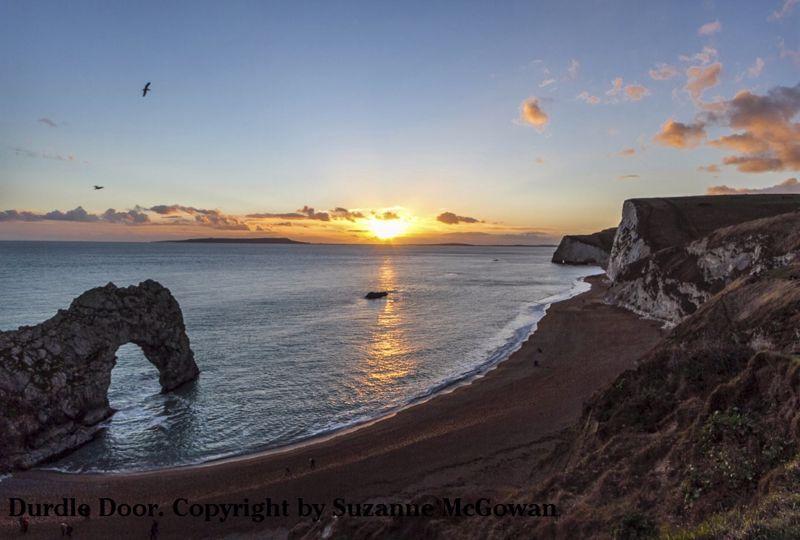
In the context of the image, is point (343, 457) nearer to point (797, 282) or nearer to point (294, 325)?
point (797, 282)

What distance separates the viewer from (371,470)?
22406mm

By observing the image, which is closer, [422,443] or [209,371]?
[422,443]

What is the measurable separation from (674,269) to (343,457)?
48.6 m

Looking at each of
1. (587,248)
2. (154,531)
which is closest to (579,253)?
(587,248)

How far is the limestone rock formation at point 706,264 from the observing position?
4075 cm

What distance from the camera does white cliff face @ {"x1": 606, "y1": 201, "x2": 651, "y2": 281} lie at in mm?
76625

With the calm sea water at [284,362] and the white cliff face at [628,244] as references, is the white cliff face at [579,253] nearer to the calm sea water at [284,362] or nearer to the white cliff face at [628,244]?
the white cliff face at [628,244]

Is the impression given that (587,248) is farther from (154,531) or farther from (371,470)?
(154,531)

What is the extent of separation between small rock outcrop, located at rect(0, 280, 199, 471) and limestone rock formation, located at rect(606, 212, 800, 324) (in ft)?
173

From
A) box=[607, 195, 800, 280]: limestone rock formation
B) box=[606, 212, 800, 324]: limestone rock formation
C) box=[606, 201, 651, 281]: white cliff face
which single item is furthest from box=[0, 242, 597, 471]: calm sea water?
box=[607, 195, 800, 280]: limestone rock formation

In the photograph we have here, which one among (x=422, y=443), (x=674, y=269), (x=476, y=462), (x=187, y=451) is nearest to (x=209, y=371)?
(x=187, y=451)

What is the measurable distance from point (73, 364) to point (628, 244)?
84.6 meters

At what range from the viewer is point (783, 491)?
7.75 metres

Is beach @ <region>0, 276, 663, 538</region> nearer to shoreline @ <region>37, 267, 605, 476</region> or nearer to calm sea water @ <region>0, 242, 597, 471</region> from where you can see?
shoreline @ <region>37, 267, 605, 476</region>
